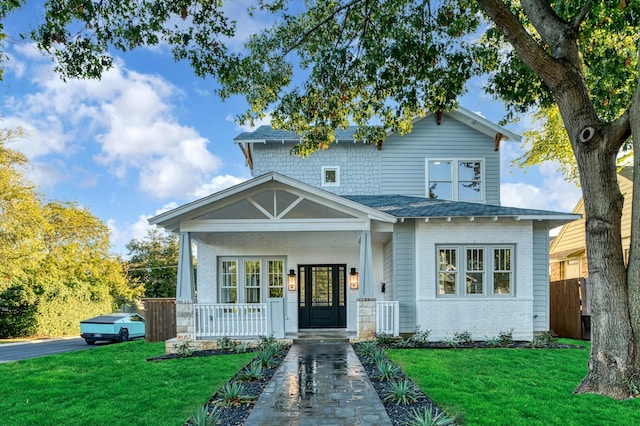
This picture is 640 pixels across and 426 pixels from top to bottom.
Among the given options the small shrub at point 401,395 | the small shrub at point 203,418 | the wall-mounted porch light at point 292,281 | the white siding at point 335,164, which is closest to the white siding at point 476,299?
the white siding at point 335,164

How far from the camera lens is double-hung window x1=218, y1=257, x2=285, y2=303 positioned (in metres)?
12.9

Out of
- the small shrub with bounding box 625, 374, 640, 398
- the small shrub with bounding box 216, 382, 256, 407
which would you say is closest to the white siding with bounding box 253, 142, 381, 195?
the small shrub with bounding box 216, 382, 256, 407

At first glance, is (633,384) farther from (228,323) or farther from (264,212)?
(228,323)

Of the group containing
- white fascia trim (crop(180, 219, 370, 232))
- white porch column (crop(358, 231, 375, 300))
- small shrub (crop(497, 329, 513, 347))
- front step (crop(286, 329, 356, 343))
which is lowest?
front step (crop(286, 329, 356, 343))

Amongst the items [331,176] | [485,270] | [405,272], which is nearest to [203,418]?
[405,272]

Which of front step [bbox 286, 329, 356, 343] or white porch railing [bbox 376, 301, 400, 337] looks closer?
white porch railing [bbox 376, 301, 400, 337]

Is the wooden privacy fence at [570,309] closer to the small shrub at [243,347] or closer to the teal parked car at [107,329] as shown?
the small shrub at [243,347]

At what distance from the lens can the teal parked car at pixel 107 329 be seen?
15.3 m

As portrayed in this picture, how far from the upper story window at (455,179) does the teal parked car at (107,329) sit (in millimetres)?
12370

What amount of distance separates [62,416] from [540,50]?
26.8 feet

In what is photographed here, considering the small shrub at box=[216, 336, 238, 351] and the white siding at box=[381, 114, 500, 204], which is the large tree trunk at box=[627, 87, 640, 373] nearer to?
the small shrub at box=[216, 336, 238, 351]

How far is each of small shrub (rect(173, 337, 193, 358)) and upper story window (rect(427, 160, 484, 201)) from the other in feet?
28.0

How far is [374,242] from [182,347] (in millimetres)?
6328

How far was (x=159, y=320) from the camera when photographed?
13.5m
